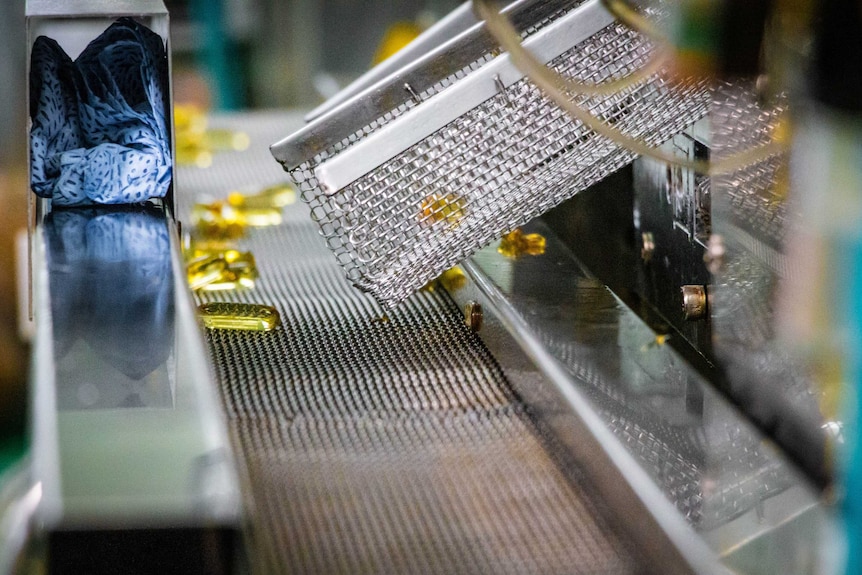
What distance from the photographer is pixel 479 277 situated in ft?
4.61

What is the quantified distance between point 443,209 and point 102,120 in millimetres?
524

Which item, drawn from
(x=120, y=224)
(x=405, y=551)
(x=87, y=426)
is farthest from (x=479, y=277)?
(x=87, y=426)

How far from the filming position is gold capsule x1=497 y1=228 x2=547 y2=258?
1553 millimetres

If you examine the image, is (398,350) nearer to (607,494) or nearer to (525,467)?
(525,467)

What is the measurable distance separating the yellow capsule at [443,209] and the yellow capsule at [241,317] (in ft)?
0.88

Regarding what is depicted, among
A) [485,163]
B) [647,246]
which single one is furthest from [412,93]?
[647,246]

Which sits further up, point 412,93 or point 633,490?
point 412,93

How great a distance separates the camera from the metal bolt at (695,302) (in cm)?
119

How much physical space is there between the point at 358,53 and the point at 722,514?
393cm

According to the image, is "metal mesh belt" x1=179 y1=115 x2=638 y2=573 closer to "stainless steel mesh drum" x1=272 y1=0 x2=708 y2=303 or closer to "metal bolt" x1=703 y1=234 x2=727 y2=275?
"stainless steel mesh drum" x1=272 y1=0 x2=708 y2=303

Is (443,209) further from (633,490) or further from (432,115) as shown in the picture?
(633,490)

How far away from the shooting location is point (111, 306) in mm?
1098

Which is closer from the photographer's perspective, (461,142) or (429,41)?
(461,142)

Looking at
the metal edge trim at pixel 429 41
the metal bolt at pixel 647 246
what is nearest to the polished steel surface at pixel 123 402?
the metal edge trim at pixel 429 41
